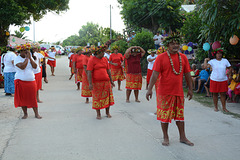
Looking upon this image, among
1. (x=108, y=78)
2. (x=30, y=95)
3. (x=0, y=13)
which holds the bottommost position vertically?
(x=30, y=95)

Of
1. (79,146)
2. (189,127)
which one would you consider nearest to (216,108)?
(189,127)

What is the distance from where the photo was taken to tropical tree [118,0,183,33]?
22891 mm

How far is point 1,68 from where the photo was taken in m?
11.9

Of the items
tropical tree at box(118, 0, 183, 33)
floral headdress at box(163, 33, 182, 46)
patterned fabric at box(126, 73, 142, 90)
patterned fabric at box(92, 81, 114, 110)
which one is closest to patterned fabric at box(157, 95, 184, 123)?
floral headdress at box(163, 33, 182, 46)

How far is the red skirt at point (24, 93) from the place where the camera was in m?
6.81

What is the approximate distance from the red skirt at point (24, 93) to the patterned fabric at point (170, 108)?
140 inches

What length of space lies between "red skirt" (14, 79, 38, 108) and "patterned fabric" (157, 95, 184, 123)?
354 centimetres

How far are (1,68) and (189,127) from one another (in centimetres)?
899

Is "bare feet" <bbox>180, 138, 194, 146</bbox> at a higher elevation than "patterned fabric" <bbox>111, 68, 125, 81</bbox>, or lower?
lower

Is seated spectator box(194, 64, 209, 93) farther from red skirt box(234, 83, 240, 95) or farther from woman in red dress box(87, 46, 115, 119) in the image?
woman in red dress box(87, 46, 115, 119)

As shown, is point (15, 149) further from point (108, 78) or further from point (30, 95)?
point (108, 78)

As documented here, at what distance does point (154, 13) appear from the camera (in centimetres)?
2306

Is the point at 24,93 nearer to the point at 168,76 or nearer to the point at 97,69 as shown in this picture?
the point at 97,69

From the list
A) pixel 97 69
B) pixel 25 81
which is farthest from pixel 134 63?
pixel 25 81
